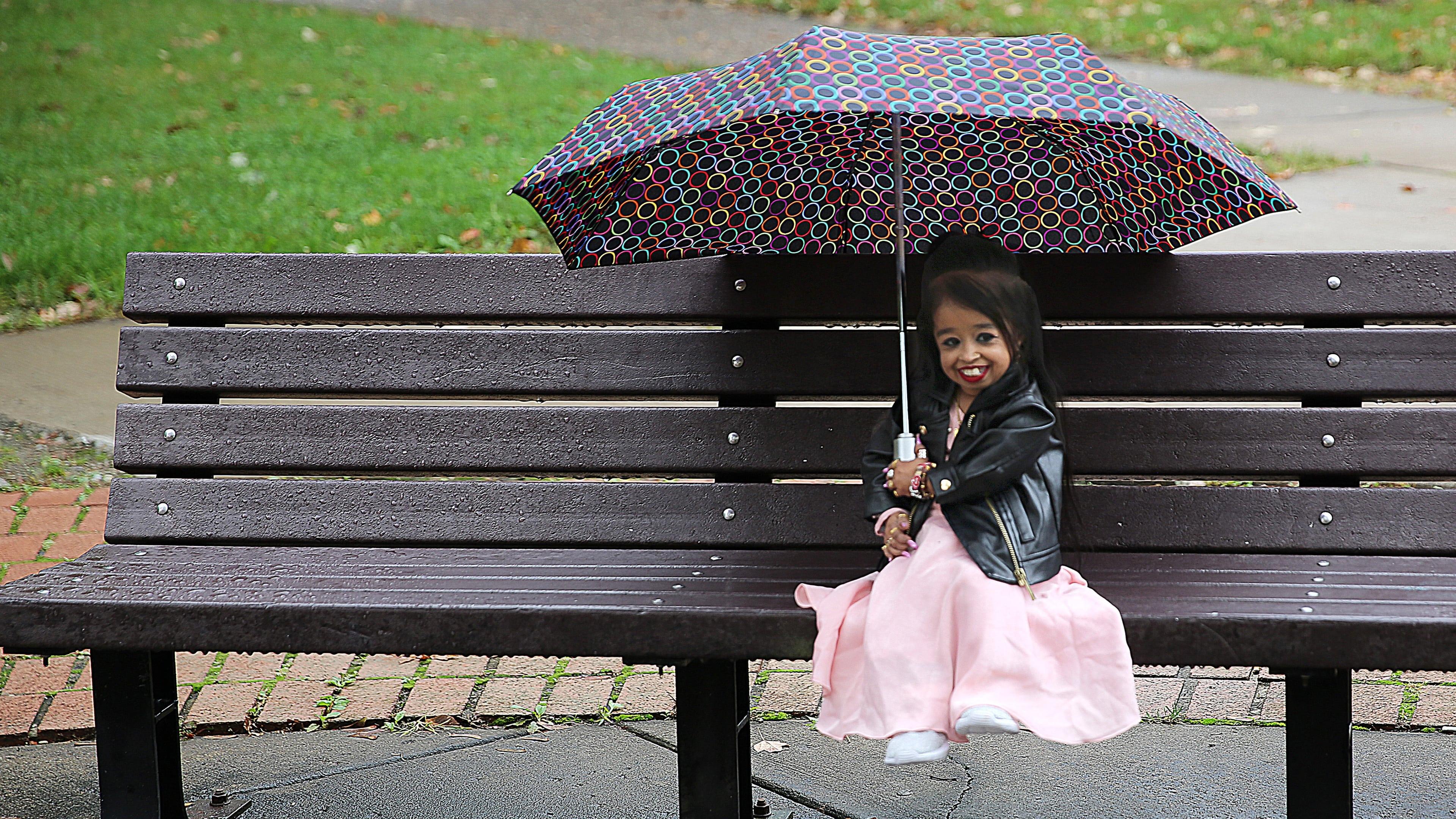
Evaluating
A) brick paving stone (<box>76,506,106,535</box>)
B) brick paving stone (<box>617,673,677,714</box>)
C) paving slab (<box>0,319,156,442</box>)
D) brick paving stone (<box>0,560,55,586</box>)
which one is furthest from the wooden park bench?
paving slab (<box>0,319,156,442</box>)

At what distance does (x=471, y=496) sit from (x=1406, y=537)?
70.5 inches

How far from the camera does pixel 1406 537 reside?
9.34ft

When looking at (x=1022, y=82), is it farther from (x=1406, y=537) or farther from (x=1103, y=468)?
(x=1406, y=537)

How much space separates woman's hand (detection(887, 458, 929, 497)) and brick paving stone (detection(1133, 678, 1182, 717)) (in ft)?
3.84

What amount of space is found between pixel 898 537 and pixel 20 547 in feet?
9.71

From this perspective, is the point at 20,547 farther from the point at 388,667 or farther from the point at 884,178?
the point at 884,178

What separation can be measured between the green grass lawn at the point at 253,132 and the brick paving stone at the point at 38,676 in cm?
294

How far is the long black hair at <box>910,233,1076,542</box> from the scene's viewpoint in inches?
101

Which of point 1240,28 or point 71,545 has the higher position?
point 1240,28

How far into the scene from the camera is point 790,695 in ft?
11.7

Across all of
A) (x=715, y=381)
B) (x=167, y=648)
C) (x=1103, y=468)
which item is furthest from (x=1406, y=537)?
(x=167, y=648)

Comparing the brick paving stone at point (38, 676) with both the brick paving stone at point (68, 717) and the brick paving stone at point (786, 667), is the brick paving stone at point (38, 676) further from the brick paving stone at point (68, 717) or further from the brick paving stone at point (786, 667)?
the brick paving stone at point (786, 667)

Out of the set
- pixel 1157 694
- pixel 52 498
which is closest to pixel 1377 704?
pixel 1157 694

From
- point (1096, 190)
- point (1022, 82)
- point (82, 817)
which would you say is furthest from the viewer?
point (82, 817)
